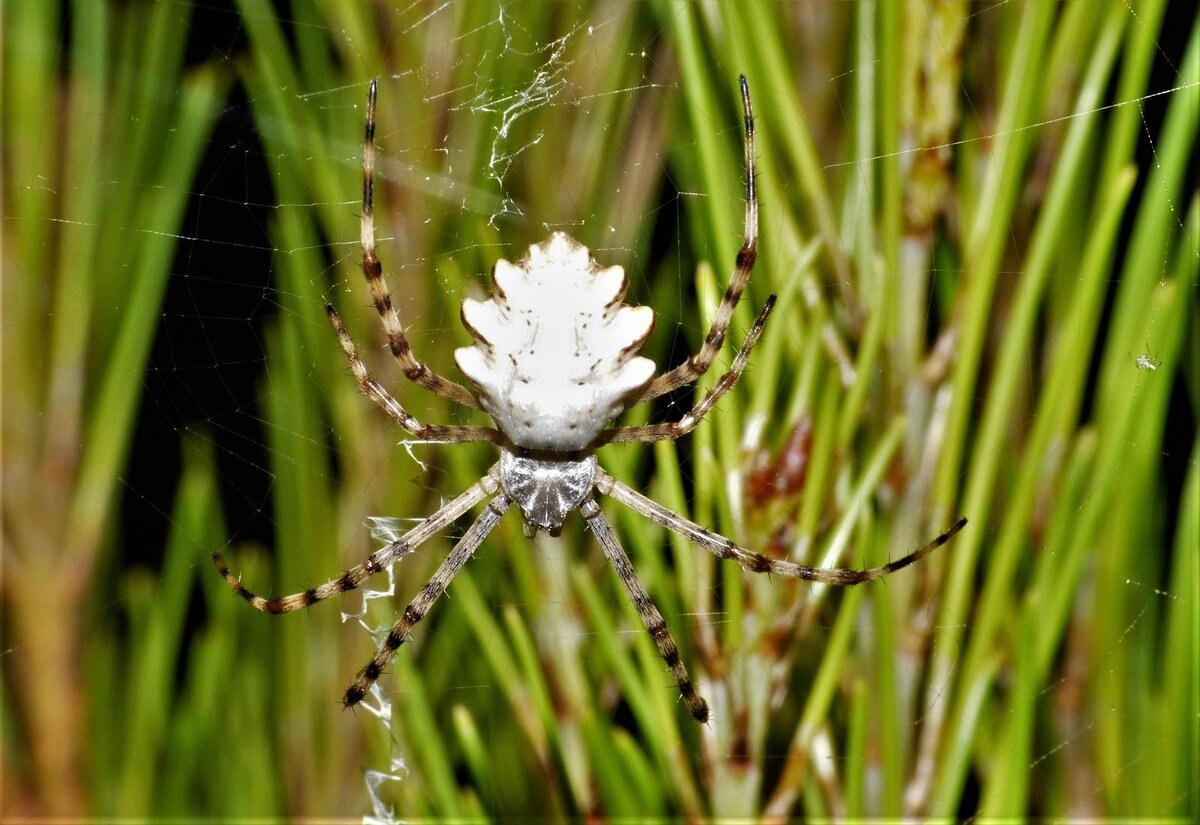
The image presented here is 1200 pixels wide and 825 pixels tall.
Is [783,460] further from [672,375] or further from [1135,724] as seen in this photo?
[672,375]

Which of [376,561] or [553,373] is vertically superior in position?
[553,373]

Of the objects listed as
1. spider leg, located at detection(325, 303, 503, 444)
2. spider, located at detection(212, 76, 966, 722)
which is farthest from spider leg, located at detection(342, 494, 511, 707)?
spider leg, located at detection(325, 303, 503, 444)

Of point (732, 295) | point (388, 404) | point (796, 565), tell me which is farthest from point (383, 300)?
point (796, 565)

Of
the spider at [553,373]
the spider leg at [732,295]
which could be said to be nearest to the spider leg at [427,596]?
the spider at [553,373]

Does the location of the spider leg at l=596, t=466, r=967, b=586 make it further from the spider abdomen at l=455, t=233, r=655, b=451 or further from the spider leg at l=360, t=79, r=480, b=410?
the spider leg at l=360, t=79, r=480, b=410

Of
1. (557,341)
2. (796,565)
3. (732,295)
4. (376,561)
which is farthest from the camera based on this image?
(376,561)

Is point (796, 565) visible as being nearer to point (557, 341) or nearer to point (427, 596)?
point (557, 341)
